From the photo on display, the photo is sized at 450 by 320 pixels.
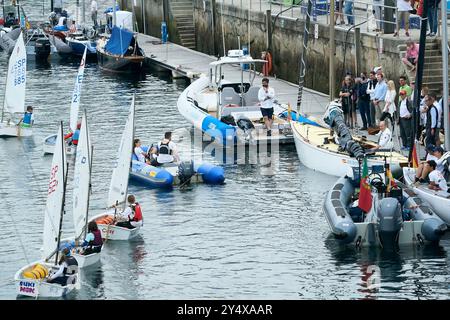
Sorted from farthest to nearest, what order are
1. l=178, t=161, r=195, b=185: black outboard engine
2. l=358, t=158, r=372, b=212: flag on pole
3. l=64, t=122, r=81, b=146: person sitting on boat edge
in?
l=64, t=122, r=81, b=146: person sitting on boat edge
l=178, t=161, r=195, b=185: black outboard engine
l=358, t=158, r=372, b=212: flag on pole

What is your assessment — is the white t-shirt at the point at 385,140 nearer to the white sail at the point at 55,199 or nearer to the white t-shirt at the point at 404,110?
the white t-shirt at the point at 404,110

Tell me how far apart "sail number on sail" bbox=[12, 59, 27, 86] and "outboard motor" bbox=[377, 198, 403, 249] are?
950 inches

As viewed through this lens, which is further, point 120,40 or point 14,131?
point 120,40

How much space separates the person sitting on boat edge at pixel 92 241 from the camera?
38.2m

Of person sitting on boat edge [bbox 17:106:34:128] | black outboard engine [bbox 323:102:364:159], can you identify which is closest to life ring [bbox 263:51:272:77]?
person sitting on boat edge [bbox 17:106:34:128]

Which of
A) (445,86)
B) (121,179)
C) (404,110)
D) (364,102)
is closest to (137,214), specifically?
(121,179)

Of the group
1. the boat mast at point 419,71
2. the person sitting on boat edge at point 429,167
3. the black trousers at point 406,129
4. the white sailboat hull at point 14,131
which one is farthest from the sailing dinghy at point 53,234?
the white sailboat hull at point 14,131

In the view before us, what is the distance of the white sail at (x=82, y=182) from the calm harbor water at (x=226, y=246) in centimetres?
128

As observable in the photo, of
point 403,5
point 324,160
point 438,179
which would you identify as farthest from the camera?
point 403,5

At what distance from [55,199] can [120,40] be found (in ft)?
127

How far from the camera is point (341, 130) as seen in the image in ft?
158

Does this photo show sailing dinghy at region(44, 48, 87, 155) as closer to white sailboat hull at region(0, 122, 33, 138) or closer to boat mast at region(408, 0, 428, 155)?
white sailboat hull at region(0, 122, 33, 138)

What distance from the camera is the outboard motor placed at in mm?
38281

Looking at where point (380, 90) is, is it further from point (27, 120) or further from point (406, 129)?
point (27, 120)
